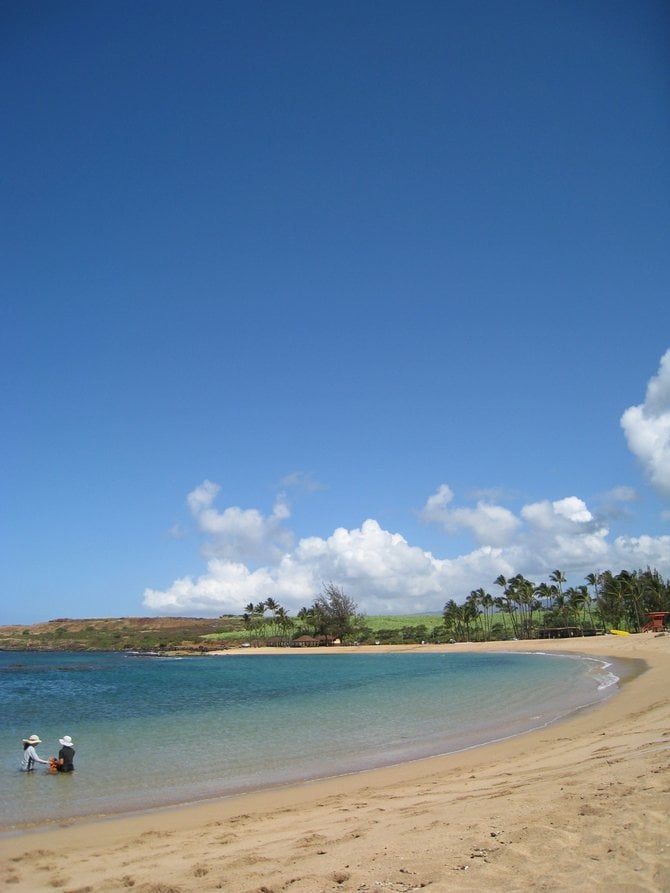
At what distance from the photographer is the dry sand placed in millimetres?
6066

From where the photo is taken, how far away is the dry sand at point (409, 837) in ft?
19.9

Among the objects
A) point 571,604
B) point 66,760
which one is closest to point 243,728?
point 66,760

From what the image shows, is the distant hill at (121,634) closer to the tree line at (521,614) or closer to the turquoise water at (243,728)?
the tree line at (521,614)

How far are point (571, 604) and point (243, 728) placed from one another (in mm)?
84625

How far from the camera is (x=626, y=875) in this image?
218 inches

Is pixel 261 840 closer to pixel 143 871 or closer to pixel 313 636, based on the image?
pixel 143 871

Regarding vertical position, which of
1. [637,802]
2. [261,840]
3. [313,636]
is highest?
[637,802]

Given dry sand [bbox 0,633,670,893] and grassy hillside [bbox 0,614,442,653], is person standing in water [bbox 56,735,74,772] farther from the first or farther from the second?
grassy hillside [bbox 0,614,442,653]

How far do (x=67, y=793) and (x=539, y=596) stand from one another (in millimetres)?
102145

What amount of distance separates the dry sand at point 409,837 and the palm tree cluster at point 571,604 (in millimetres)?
80574

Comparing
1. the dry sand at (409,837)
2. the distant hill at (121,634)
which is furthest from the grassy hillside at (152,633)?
the dry sand at (409,837)

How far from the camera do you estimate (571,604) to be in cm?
9556

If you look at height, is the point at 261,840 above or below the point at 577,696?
above

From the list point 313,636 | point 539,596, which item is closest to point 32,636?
point 313,636
